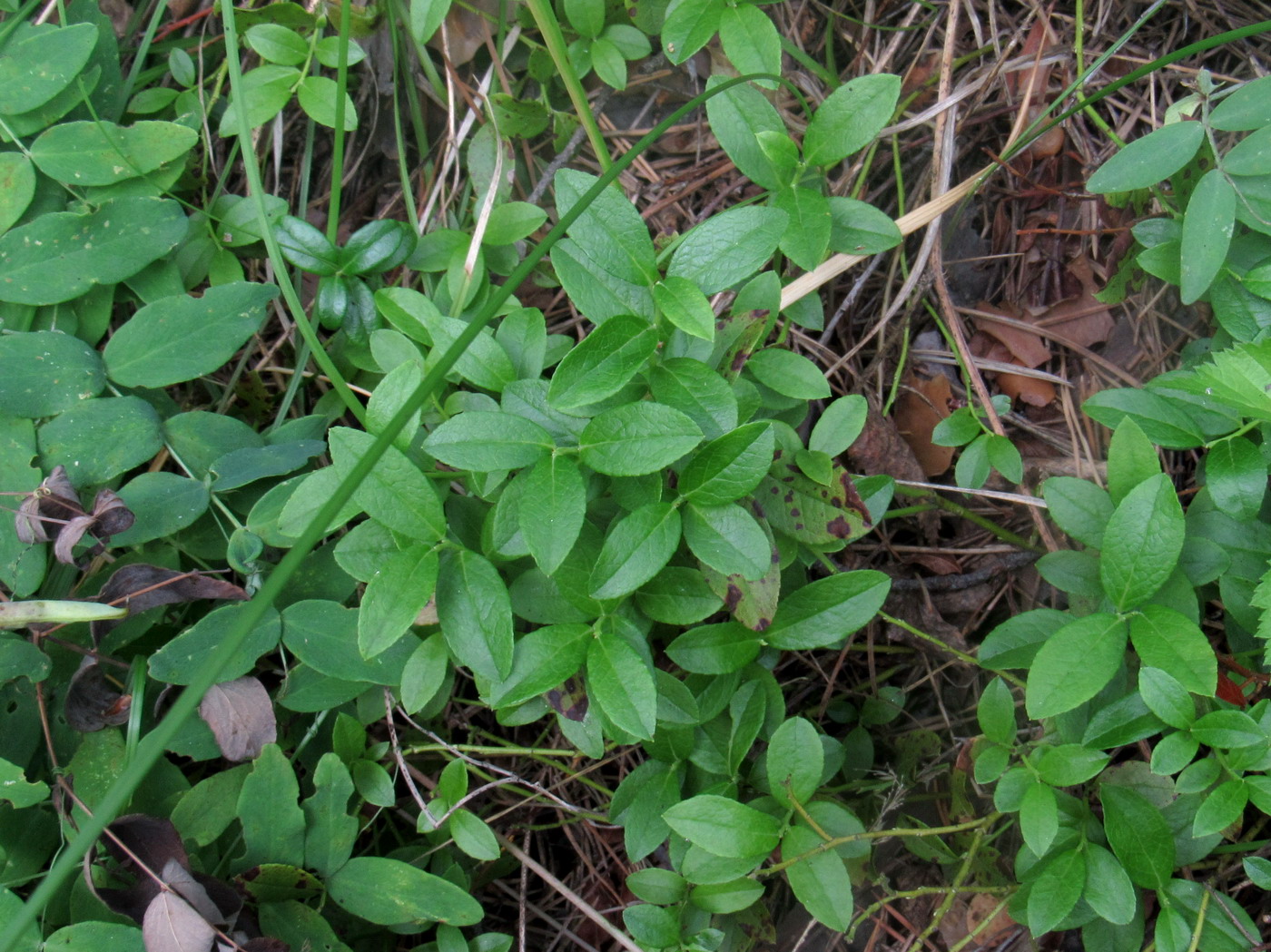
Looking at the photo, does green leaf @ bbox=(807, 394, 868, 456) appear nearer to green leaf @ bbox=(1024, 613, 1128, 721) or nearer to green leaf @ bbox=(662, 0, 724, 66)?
green leaf @ bbox=(1024, 613, 1128, 721)

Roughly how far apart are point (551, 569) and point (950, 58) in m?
1.49

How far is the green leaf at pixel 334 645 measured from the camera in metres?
1.58

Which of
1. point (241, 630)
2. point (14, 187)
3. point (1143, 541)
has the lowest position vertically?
point (1143, 541)

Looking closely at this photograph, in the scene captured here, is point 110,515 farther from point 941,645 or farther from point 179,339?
point 941,645

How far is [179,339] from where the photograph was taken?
1.69 m

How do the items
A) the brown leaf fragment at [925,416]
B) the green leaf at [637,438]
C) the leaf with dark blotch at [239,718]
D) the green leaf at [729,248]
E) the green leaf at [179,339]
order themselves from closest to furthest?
1. the green leaf at [637,438]
2. the green leaf at [729,248]
3. the leaf with dark blotch at [239,718]
4. the green leaf at [179,339]
5. the brown leaf fragment at [925,416]

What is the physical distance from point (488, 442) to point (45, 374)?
3.16ft

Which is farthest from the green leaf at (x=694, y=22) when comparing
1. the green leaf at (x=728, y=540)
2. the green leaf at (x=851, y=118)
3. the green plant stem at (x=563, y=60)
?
the green leaf at (x=728, y=540)

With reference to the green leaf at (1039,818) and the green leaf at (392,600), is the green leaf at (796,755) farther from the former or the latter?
the green leaf at (392,600)

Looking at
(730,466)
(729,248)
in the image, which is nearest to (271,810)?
(730,466)

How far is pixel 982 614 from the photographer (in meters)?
1.89

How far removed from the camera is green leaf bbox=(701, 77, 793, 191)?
1.56m

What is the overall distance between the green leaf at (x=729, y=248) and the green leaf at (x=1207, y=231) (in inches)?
29.0

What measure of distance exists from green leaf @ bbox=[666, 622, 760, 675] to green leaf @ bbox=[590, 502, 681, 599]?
23 centimetres
